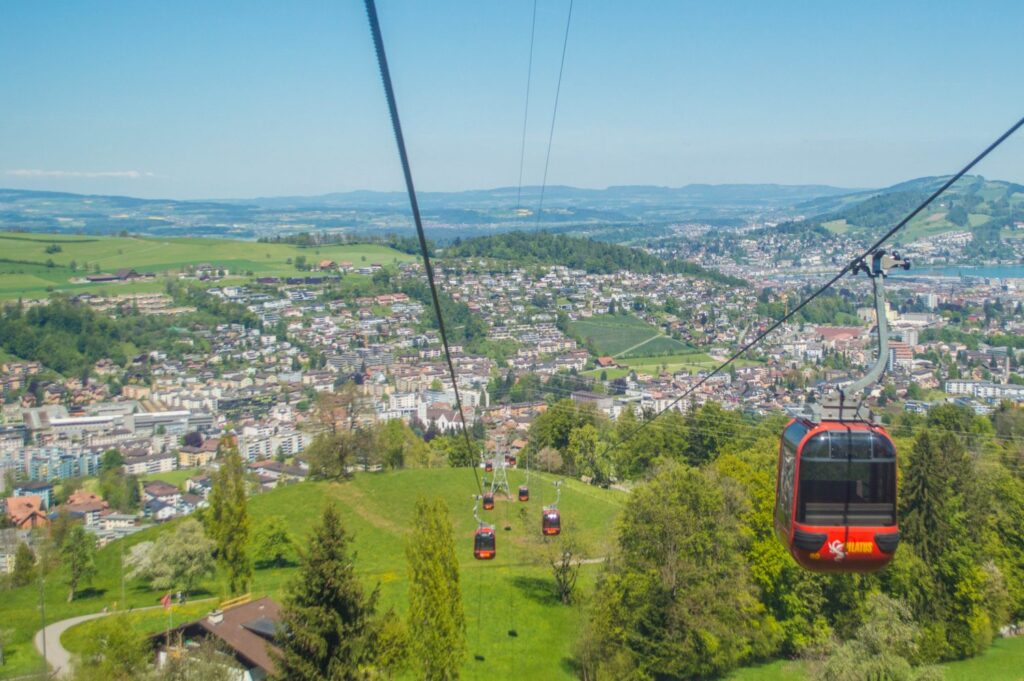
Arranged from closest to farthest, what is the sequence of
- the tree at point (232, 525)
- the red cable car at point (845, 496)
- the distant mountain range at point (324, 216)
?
the red cable car at point (845, 496) < the tree at point (232, 525) < the distant mountain range at point (324, 216)

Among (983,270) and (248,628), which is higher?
(983,270)

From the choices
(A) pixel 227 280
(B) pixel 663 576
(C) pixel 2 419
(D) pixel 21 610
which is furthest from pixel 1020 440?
(A) pixel 227 280

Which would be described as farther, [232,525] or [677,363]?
[677,363]

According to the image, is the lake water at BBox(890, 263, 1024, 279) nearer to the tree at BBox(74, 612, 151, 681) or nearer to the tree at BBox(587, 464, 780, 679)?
the tree at BBox(587, 464, 780, 679)

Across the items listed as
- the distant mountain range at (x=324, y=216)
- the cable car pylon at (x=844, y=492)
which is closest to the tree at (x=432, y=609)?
the cable car pylon at (x=844, y=492)

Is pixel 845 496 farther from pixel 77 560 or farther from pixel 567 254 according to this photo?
pixel 567 254

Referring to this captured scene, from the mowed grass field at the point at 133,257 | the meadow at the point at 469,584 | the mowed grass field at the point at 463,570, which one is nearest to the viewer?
the meadow at the point at 469,584

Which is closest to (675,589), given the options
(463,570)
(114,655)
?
(463,570)

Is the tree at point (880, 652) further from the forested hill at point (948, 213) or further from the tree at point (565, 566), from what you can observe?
the forested hill at point (948, 213)
